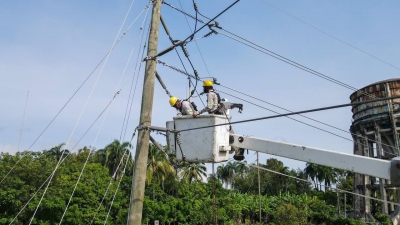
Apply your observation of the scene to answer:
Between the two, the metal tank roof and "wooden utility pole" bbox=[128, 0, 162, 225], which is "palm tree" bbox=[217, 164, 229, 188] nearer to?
the metal tank roof

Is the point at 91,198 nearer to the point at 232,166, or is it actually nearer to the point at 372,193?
the point at 372,193

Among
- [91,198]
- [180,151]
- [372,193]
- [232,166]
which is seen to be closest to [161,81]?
[180,151]

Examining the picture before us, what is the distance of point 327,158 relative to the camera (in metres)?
4.68

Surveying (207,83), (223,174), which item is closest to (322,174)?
(223,174)

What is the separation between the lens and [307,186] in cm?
6412

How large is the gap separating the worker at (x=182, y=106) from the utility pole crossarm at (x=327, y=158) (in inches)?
50.3

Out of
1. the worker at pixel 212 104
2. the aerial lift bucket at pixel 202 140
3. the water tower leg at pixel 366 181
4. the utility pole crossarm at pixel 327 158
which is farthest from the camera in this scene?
the water tower leg at pixel 366 181

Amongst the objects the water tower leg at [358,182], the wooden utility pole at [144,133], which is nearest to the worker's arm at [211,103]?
the wooden utility pole at [144,133]

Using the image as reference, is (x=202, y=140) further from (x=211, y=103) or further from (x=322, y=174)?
(x=322, y=174)

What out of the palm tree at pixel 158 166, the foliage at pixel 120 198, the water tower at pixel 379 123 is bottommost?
the foliage at pixel 120 198

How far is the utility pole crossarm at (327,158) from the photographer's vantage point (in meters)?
4.02

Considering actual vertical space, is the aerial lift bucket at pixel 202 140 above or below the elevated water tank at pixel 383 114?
below

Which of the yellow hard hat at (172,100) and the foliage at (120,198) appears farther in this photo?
the foliage at (120,198)

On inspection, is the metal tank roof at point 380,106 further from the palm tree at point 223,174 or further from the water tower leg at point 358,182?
the palm tree at point 223,174
